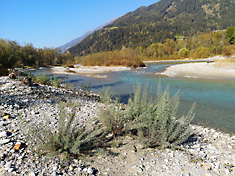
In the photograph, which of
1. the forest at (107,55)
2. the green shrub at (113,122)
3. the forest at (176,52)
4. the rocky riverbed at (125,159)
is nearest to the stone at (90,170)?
the rocky riverbed at (125,159)

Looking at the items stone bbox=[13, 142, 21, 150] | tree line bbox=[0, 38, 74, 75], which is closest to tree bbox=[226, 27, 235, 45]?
tree line bbox=[0, 38, 74, 75]

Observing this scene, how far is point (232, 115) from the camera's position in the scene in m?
7.83

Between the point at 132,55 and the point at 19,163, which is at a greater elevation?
the point at 132,55

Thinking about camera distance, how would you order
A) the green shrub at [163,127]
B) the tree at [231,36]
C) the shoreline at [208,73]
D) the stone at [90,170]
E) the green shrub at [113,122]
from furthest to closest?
the tree at [231,36]
the shoreline at [208,73]
the green shrub at [113,122]
the green shrub at [163,127]
the stone at [90,170]

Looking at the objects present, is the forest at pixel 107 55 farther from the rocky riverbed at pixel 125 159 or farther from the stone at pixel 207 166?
the stone at pixel 207 166

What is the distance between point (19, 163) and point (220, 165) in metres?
4.28

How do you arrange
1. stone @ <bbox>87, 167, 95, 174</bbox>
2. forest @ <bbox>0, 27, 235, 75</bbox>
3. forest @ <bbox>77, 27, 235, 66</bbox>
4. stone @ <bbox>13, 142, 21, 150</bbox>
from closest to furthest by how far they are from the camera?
stone @ <bbox>87, 167, 95, 174</bbox> < stone @ <bbox>13, 142, 21, 150</bbox> < forest @ <bbox>0, 27, 235, 75</bbox> < forest @ <bbox>77, 27, 235, 66</bbox>

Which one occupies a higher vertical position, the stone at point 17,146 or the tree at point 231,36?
the tree at point 231,36

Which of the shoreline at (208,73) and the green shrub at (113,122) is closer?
the green shrub at (113,122)

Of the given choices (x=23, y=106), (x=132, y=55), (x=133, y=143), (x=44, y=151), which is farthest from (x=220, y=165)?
(x=132, y=55)

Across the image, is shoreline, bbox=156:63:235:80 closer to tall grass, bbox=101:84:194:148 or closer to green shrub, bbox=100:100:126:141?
tall grass, bbox=101:84:194:148

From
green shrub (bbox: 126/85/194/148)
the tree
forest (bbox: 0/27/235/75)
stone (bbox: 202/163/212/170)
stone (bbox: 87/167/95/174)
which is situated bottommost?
stone (bbox: 202/163/212/170)

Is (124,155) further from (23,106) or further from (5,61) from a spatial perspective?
(5,61)

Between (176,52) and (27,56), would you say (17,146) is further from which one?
(176,52)
